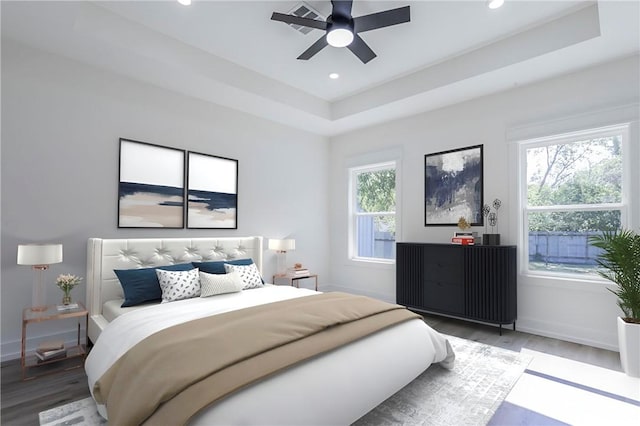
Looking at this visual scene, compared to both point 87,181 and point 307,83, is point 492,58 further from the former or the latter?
point 87,181

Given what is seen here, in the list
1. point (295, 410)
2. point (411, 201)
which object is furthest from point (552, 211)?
point (295, 410)

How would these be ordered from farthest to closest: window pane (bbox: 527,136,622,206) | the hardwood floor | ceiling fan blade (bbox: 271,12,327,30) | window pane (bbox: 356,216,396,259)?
window pane (bbox: 356,216,396,259)
window pane (bbox: 527,136,622,206)
ceiling fan blade (bbox: 271,12,327,30)
the hardwood floor

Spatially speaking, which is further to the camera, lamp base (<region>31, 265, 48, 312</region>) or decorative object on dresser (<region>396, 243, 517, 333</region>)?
decorative object on dresser (<region>396, 243, 517, 333</region>)

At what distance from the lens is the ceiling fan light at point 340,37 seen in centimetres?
261

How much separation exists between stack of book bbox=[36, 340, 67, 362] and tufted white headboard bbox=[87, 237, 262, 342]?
0.73ft

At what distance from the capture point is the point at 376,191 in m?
5.26

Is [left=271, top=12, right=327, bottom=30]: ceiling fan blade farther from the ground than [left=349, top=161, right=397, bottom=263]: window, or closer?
farther from the ground

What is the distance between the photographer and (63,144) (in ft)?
10.2

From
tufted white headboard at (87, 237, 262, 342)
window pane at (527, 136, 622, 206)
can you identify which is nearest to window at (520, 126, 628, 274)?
window pane at (527, 136, 622, 206)

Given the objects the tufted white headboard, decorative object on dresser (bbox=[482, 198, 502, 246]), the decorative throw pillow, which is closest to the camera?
the tufted white headboard

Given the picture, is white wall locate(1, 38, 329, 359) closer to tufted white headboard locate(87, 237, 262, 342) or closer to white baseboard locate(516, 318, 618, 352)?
tufted white headboard locate(87, 237, 262, 342)

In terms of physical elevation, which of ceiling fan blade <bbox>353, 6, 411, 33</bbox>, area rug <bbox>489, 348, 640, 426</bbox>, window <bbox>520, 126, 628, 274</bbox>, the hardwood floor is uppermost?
ceiling fan blade <bbox>353, 6, 411, 33</bbox>

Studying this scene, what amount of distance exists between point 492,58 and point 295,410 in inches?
145

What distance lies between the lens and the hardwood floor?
6.95ft
